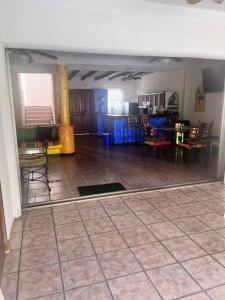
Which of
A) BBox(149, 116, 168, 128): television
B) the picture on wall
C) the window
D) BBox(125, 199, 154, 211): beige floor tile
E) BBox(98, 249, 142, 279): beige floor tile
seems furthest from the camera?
the window

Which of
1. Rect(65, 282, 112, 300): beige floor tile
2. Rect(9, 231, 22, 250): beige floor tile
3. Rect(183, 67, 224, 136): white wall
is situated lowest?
Rect(65, 282, 112, 300): beige floor tile

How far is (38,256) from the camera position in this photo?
223cm

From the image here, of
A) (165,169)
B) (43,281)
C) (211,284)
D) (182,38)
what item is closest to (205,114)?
(165,169)

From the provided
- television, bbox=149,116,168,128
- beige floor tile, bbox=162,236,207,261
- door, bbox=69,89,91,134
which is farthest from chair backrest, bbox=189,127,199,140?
door, bbox=69,89,91,134

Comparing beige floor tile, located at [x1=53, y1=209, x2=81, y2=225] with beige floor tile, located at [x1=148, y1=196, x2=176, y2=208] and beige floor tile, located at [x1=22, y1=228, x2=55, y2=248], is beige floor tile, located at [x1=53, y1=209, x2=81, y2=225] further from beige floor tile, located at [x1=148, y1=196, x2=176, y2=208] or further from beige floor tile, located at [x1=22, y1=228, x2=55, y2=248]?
beige floor tile, located at [x1=148, y1=196, x2=176, y2=208]

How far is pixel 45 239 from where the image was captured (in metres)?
2.51

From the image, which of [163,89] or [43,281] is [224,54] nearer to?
[43,281]

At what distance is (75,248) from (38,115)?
30.2 feet

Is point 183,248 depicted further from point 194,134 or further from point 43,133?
point 43,133

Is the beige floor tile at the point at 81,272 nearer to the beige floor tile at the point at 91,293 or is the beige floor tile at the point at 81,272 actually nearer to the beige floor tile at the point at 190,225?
the beige floor tile at the point at 91,293

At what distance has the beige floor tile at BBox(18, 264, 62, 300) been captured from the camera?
5.94 feet

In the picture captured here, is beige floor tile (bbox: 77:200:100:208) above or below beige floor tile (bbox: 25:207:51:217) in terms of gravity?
above

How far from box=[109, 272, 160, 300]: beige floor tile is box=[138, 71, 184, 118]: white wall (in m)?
7.01

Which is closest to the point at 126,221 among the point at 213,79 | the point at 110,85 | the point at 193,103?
the point at 213,79
